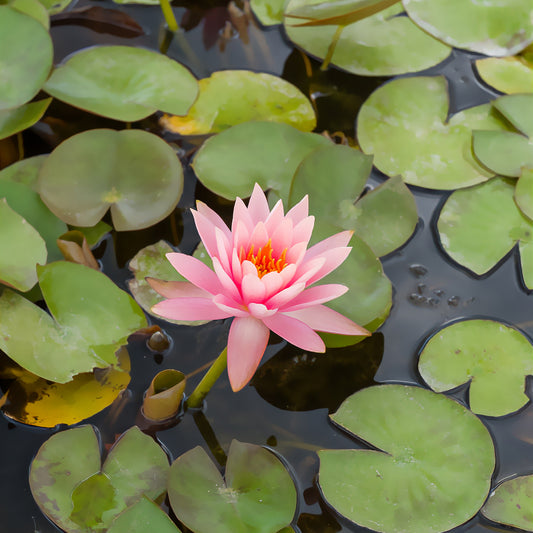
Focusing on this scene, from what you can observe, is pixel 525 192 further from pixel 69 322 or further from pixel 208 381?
pixel 69 322

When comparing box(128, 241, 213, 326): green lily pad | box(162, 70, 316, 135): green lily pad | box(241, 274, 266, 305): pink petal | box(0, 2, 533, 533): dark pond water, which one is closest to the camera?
box(241, 274, 266, 305): pink petal

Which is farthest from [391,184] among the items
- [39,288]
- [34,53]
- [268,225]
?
[34,53]

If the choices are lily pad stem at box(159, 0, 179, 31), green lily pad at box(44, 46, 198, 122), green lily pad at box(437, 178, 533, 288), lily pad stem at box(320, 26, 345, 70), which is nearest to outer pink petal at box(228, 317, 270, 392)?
green lily pad at box(437, 178, 533, 288)

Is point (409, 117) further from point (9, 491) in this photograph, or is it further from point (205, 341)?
point (9, 491)

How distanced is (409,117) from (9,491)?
5.93 ft

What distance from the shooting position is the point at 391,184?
178 cm

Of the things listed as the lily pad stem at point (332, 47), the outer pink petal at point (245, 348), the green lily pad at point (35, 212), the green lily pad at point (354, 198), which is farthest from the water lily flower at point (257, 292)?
the lily pad stem at point (332, 47)

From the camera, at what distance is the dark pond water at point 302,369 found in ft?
4.86

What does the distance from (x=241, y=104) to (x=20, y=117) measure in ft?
2.62

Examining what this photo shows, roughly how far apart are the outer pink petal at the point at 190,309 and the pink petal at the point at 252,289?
8cm

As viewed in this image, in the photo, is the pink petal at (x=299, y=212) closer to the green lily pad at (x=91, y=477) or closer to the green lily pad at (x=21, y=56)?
the green lily pad at (x=91, y=477)

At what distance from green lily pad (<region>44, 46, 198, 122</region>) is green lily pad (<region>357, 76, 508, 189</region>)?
70 centimetres

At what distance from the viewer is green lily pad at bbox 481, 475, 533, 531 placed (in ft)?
4.66

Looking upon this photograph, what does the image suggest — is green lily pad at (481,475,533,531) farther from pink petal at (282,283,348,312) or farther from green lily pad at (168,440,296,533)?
pink petal at (282,283,348,312)
